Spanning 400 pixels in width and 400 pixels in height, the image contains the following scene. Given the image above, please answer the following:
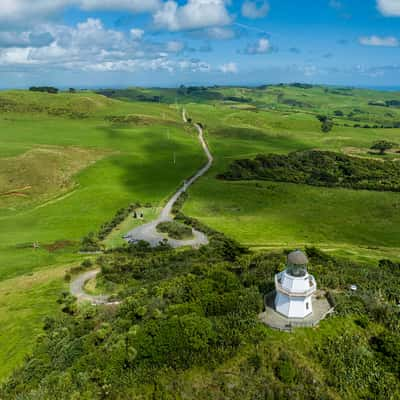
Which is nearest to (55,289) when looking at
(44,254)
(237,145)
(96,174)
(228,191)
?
(44,254)

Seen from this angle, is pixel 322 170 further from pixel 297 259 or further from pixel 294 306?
pixel 297 259

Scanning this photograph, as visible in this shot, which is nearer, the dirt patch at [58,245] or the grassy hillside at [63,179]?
the grassy hillside at [63,179]

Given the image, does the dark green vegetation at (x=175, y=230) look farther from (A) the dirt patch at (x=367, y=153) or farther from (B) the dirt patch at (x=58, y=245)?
(A) the dirt patch at (x=367, y=153)

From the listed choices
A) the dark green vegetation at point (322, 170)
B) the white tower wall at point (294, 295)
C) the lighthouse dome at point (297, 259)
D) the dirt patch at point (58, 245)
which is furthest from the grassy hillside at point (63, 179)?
the lighthouse dome at point (297, 259)

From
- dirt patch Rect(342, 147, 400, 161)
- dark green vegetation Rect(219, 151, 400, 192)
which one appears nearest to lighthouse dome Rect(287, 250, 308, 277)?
dark green vegetation Rect(219, 151, 400, 192)

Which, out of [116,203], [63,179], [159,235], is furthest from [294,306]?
[63,179]

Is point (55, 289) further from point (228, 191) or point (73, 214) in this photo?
point (228, 191)
